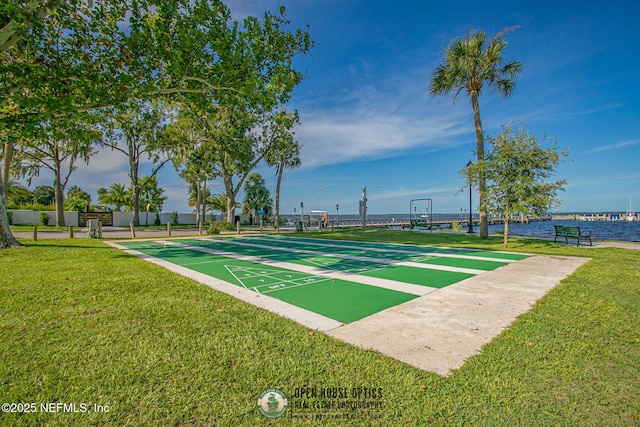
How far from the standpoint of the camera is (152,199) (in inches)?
1644

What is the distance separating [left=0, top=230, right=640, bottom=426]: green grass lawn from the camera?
207 cm

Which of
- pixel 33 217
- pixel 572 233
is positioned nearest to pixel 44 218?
Answer: pixel 33 217

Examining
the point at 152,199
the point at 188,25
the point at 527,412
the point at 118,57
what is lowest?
the point at 527,412

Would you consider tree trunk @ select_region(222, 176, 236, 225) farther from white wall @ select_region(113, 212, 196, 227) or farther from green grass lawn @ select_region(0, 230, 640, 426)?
green grass lawn @ select_region(0, 230, 640, 426)

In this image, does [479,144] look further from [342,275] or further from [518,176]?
[342,275]

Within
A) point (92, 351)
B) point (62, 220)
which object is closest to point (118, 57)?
point (92, 351)

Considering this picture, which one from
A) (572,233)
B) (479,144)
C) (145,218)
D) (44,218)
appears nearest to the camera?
(572,233)

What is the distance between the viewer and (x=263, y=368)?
2.68 m

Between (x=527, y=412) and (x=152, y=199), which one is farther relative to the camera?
(x=152, y=199)

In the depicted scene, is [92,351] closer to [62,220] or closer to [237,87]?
[237,87]

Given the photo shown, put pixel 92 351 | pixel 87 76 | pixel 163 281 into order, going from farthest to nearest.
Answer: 1. pixel 87 76
2. pixel 163 281
3. pixel 92 351

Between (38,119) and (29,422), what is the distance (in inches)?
357

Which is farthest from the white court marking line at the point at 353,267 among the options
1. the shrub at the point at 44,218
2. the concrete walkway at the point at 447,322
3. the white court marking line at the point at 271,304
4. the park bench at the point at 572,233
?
the shrub at the point at 44,218

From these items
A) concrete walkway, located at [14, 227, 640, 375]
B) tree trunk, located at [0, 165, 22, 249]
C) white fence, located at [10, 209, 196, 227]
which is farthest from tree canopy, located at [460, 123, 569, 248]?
white fence, located at [10, 209, 196, 227]
